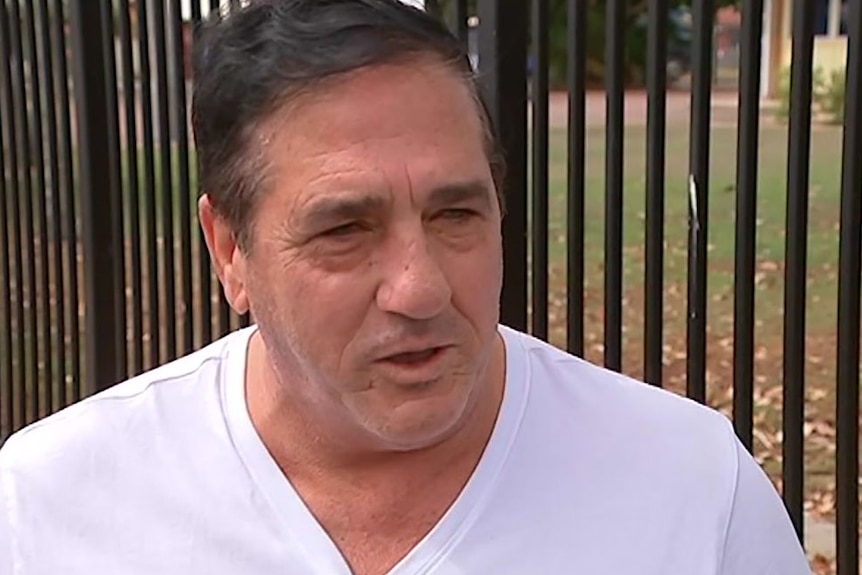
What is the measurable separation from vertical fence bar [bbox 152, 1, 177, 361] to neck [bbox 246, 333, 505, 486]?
93.0 inches

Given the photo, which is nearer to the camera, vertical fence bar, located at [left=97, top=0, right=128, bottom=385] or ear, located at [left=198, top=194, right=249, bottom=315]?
ear, located at [left=198, top=194, right=249, bottom=315]

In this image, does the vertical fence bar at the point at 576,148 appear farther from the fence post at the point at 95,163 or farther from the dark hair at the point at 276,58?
the fence post at the point at 95,163

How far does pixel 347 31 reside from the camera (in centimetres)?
159

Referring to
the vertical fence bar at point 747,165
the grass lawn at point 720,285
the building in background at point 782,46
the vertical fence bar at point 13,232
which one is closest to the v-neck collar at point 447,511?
the vertical fence bar at point 747,165

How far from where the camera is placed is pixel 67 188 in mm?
4523

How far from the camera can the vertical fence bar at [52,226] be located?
4.55m

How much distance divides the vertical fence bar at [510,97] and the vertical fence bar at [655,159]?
30cm

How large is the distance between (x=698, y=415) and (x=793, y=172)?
45.8 inches

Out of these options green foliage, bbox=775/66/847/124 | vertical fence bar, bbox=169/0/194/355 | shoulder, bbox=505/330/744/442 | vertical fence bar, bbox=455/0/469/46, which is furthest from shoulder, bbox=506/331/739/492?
green foliage, bbox=775/66/847/124

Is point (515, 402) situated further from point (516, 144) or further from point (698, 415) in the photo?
point (516, 144)

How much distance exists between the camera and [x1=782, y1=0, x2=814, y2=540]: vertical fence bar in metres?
2.73

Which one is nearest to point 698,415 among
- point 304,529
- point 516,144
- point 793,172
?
point 304,529

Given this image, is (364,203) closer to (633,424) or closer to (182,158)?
(633,424)

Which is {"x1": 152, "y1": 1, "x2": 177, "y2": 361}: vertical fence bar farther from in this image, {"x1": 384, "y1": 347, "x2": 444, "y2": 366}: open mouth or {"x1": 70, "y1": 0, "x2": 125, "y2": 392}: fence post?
{"x1": 384, "y1": 347, "x2": 444, "y2": 366}: open mouth
